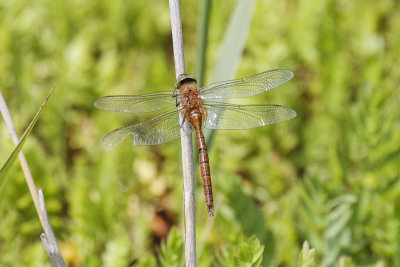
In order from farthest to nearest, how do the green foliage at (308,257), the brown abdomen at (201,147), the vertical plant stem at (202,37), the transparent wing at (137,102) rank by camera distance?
the transparent wing at (137,102) → the brown abdomen at (201,147) → the vertical plant stem at (202,37) → the green foliage at (308,257)

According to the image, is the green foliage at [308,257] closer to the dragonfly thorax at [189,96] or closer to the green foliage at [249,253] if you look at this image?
the green foliage at [249,253]

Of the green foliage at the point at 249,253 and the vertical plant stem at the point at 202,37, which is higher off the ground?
the vertical plant stem at the point at 202,37

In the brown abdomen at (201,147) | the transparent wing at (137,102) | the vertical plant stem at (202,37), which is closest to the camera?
the vertical plant stem at (202,37)

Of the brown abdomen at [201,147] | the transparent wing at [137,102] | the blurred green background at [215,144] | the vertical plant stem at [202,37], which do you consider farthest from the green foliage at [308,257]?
the transparent wing at [137,102]

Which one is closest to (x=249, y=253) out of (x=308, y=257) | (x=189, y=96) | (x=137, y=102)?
(x=308, y=257)

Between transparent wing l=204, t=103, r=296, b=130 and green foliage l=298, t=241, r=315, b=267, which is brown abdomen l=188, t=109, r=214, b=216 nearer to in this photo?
transparent wing l=204, t=103, r=296, b=130

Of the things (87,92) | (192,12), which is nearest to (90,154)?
(87,92)

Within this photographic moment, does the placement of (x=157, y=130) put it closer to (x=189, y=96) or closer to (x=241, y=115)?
(x=189, y=96)
